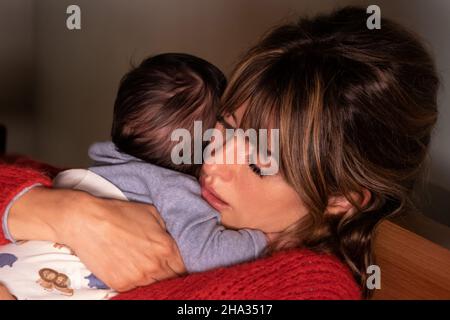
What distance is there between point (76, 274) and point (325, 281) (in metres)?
0.39

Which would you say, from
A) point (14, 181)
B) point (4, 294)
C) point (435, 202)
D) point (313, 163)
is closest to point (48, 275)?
point (4, 294)

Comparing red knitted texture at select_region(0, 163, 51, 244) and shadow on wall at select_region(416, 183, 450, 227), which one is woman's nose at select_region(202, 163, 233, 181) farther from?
shadow on wall at select_region(416, 183, 450, 227)

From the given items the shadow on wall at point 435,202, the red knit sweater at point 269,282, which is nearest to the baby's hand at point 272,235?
the red knit sweater at point 269,282

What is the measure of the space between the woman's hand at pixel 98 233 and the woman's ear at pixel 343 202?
0.30 metres

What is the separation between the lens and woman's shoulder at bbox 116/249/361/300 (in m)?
0.84

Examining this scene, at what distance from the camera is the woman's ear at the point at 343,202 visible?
0.99m

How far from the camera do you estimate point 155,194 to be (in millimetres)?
990

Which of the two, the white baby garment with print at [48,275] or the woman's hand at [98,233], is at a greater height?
the woman's hand at [98,233]

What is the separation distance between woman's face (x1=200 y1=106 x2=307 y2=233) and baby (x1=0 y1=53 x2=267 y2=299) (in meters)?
0.03

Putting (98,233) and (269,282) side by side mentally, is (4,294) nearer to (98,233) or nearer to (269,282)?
(98,233)

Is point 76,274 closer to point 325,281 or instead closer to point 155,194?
point 155,194

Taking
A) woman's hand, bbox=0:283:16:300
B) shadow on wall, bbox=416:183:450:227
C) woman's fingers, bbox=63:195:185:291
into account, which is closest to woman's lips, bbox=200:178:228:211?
woman's fingers, bbox=63:195:185:291

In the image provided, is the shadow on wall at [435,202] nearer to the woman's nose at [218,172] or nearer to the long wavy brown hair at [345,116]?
the long wavy brown hair at [345,116]
